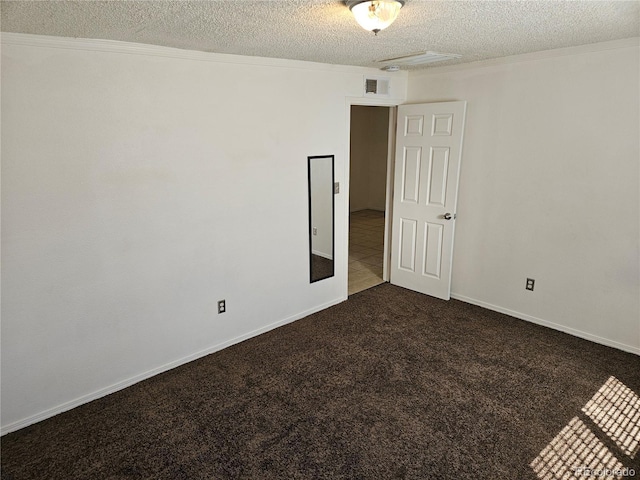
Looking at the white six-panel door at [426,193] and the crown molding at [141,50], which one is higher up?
the crown molding at [141,50]

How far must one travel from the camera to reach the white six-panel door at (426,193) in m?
4.12

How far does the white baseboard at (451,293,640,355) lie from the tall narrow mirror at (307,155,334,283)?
1437 millimetres

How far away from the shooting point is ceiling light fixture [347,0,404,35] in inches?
75.4

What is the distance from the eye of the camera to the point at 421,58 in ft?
11.3

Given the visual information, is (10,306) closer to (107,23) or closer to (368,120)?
(107,23)

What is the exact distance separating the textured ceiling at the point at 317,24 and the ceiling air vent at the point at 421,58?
148mm

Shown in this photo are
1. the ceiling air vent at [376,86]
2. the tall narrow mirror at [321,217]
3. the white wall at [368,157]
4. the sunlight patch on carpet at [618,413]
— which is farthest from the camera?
the white wall at [368,157]

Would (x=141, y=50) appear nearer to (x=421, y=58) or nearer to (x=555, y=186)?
(x=421, y=58)

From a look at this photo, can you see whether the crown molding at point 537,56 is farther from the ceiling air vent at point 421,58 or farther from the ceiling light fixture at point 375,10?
the ceiling light fixture at point 375,10

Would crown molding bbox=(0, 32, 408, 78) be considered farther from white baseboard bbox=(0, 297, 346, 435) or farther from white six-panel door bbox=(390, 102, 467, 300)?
white baseboard bbox=(0, 297, 346, 435)

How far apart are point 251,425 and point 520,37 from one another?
10.0 ft

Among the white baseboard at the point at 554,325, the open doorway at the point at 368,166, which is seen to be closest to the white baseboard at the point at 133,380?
the white baseboard at the point at 554,325

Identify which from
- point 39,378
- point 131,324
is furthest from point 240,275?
point 39,378

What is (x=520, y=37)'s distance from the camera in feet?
9.18
